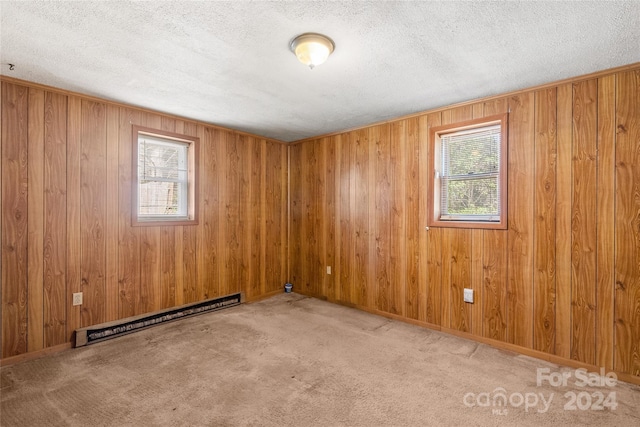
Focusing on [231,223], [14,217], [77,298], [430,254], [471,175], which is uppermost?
[471,175]

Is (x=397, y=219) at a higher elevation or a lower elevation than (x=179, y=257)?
higher

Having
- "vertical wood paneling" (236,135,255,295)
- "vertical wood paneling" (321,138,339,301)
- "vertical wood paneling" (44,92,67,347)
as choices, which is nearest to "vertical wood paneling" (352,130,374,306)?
"vertical wood paneling" (321,138,339,301)

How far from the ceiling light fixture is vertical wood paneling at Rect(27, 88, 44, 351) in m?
2.48

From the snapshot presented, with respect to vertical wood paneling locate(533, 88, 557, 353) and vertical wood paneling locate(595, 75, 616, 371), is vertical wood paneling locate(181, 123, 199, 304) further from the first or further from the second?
vertical wood paneling locate(595, 75, 616, 371)

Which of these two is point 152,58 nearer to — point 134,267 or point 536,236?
point 134,267

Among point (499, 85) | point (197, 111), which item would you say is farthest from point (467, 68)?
point (197, 111)

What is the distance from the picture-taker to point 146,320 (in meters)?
3.38

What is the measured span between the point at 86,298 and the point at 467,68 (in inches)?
162

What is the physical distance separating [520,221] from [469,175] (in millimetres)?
678

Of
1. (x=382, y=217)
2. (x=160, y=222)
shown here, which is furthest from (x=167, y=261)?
(x=382, y=217)

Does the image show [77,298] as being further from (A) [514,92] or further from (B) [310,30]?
(A) [514,92]

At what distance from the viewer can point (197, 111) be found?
349cm

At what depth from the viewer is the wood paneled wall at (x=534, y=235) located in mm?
2381

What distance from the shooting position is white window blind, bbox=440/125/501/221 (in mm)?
3055
